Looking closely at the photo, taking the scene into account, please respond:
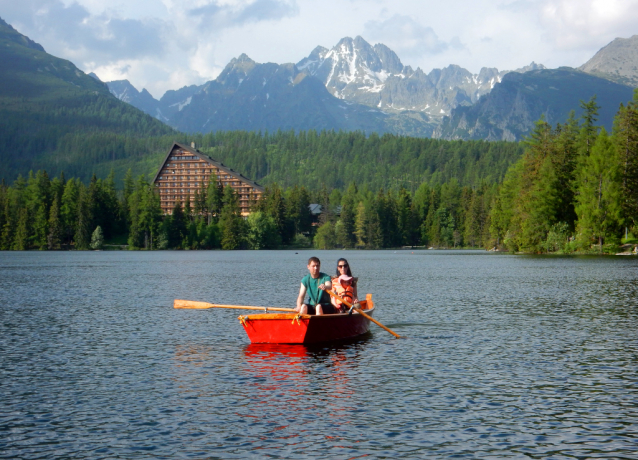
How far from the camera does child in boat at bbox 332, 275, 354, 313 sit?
1108 inches

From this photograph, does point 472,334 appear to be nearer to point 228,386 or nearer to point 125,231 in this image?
point 228,386

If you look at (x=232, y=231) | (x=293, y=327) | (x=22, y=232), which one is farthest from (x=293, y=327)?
(x=22, y=232)

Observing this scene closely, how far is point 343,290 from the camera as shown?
28.2 meters

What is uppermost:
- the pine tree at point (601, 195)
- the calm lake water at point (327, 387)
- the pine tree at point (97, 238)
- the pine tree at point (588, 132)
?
the pine tree at point (588, 132)

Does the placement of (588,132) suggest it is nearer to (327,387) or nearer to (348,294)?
(348,294)

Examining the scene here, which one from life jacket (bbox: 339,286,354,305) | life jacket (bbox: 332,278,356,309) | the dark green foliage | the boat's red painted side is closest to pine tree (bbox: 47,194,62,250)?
the dark green foliage

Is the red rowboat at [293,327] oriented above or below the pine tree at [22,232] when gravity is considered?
below

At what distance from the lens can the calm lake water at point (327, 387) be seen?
1415cm

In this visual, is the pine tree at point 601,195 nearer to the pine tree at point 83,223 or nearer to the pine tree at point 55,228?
the pine tree at point 83,223

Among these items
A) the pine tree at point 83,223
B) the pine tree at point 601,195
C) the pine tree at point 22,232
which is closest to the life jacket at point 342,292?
the pine tree at point 601,195

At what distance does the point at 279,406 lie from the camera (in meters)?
17.1

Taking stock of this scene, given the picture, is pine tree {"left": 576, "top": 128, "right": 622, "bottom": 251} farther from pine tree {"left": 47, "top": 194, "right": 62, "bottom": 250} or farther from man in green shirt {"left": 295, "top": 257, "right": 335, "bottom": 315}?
pine tree {"left": 47, "top": 194, "right": 62, "bottom": 250}

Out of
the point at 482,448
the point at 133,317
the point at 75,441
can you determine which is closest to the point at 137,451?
the point at 75,441

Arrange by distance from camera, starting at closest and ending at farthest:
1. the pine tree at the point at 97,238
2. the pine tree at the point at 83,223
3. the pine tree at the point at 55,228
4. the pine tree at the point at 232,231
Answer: the pine tree at the point at 55,228 < the pine tree at the point at 83,223 < the pine tree at the point at 97,238 < the pine tree at the point at 232,231
